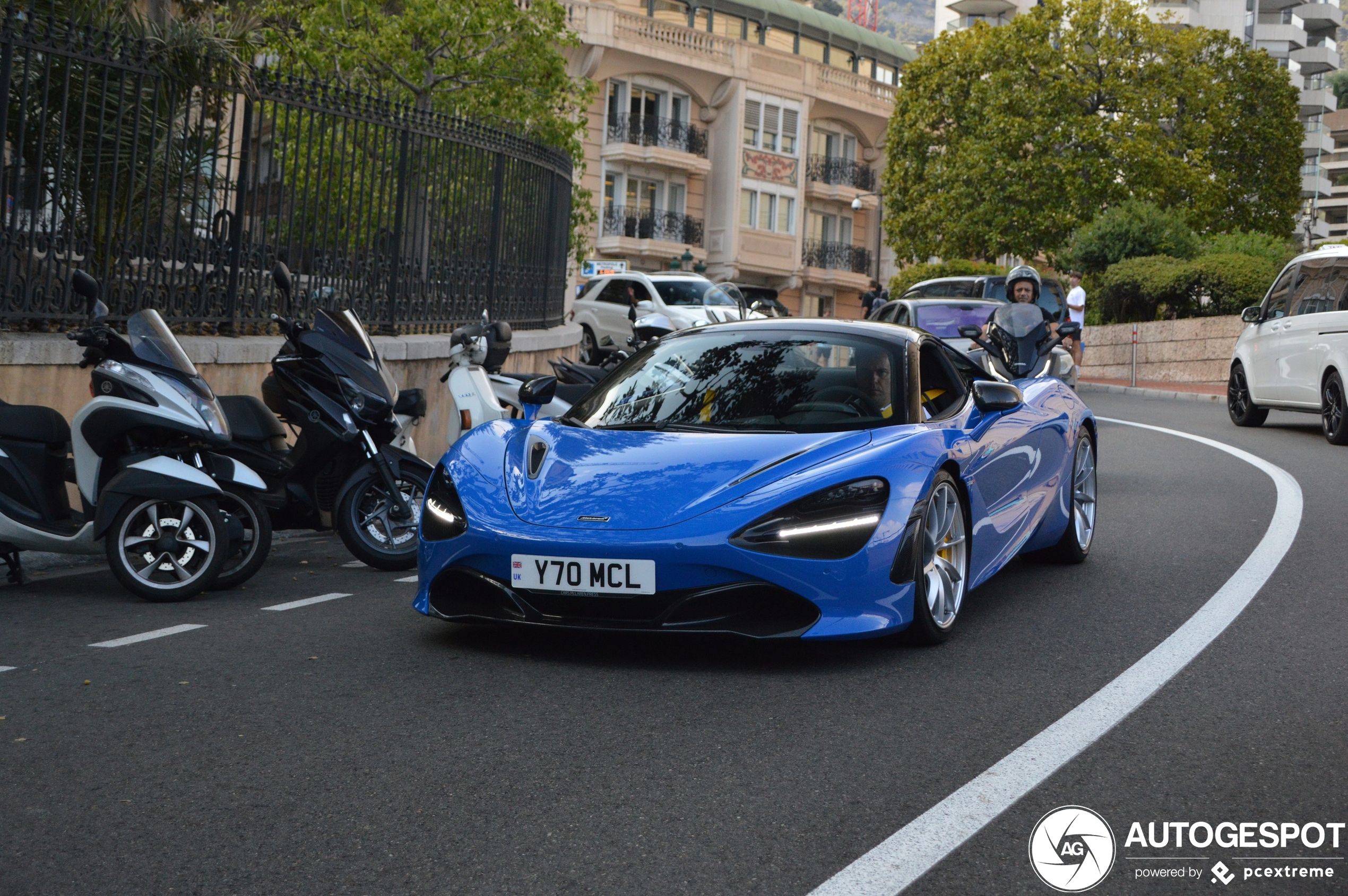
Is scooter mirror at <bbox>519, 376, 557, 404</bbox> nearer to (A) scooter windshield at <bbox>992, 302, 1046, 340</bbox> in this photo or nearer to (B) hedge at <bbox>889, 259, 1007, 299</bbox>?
(A) scooter windshield at <bbox>992, 302, 1046, 340</bbox>

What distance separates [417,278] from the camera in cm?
1320

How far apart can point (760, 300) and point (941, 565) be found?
24.5 meters

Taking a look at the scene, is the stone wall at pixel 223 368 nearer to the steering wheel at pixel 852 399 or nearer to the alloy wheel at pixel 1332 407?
the steering wheel at pixel 852 399

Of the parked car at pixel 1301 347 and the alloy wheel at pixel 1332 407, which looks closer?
the alloy wheel at pixel 1332 407

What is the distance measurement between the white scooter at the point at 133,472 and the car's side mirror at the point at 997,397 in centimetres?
333

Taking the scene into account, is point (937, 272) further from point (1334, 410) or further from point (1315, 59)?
point (1315, 59)

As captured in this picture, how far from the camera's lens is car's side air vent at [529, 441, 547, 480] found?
5898 mm

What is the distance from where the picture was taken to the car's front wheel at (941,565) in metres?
5.74

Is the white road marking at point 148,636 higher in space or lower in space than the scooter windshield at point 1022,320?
lower

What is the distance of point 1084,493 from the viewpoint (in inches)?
330

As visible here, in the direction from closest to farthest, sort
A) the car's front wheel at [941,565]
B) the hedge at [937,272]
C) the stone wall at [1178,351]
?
the car's front wheel at [941,565], the stone wall at [1178,351], the hedge at [937,272]

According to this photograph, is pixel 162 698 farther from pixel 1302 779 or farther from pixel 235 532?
pixel 1302 779

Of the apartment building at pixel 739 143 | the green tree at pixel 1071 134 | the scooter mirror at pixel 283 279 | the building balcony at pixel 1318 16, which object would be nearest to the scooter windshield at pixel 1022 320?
the scooter mirror at pixel 283 279

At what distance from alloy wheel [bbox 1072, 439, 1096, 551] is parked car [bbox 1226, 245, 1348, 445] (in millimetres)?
8570
